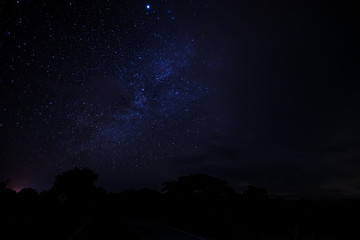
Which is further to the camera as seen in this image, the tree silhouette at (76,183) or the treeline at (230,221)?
the tree silhouette at (76,183)

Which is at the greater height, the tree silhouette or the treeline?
the tree silhouette

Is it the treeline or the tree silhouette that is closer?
the treeline

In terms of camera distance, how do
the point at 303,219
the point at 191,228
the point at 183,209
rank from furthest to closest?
1. the point at 183,209
2. the point at 191,228
3. the point at 303,219

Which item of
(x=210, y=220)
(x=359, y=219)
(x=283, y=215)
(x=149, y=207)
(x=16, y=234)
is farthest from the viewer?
(x=149, y=207)

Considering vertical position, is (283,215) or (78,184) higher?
(78,184)

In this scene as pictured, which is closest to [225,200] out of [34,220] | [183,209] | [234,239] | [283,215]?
[183,209]

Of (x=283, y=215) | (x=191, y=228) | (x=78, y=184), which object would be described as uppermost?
(x=78, y=184)

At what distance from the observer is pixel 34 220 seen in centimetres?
1330

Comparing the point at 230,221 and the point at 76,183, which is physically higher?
the point at 76,183

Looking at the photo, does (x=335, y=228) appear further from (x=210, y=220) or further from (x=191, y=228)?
(x=191, y=228)

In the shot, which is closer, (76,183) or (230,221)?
(230,221)

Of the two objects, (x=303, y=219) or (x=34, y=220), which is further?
(x=34, y=220)

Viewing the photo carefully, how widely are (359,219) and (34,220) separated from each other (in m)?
16.4

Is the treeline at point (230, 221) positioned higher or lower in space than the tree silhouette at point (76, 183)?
lower
